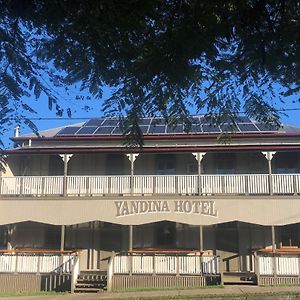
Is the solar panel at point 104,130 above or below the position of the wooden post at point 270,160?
above

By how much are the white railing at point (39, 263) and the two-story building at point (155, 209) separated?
0.14ft

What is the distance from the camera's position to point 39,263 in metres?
22.1

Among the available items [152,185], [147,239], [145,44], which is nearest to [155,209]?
[152,185]

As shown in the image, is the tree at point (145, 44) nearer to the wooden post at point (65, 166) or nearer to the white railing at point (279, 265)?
the white railing at point (279, 265)

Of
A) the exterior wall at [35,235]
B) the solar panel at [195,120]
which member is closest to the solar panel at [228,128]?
the solar panel at [195,120]

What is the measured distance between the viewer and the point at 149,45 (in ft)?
13.7

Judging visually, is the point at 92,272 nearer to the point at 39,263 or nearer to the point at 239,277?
the point at 39,263

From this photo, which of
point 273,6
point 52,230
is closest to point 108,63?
point 273,6

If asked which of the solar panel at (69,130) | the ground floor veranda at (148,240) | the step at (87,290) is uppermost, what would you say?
the solar panel at (69,130)

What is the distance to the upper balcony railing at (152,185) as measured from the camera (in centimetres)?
2369

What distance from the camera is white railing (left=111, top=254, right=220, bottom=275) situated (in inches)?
849

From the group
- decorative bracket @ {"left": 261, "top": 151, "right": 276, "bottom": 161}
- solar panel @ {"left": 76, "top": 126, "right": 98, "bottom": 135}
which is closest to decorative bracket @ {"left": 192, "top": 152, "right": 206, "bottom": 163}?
decorative bracket @ {"left": 261, "top": 151, "right": 276, "bottom": 161}

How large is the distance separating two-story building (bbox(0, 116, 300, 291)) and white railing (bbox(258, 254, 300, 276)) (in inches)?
1.6

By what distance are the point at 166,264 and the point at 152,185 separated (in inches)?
167
